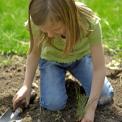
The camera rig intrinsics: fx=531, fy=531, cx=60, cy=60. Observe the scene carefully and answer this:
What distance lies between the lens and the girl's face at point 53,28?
2.92 metres

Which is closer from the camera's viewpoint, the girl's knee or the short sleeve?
the short sleeve

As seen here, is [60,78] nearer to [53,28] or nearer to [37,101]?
[37,101]

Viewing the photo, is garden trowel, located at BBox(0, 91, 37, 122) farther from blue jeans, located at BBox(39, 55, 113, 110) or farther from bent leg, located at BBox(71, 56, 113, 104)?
bent leg, located at BBox(71, 56, 113, 104)

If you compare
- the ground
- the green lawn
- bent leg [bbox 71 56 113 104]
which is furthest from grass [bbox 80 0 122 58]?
bent leg [bbox 71 56 113 104]

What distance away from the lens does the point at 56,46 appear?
3420 millimetres

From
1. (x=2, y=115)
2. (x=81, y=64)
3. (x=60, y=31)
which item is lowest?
(x=2, y=115)

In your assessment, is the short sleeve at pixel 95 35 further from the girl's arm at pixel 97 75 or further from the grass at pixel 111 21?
the grass at pixel 111 21

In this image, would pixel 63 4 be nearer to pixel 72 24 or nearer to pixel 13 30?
pixel 72 24

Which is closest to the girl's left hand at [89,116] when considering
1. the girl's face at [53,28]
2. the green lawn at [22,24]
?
the girl's face at [53,28]

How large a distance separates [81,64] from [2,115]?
63 cm

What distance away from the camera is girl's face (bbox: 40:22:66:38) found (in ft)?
9.57

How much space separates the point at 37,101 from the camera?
3.58m

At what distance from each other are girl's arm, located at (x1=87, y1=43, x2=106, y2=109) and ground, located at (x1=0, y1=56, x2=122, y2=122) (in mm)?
204

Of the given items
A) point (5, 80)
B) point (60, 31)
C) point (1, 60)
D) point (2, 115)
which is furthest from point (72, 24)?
point (1, 60)
